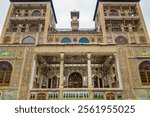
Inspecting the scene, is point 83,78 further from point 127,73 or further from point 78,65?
point 127,73

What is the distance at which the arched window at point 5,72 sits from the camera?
54.9ft

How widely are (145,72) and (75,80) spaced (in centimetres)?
791

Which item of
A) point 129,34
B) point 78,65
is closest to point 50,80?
point 78,65

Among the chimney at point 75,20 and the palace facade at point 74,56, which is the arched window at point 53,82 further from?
the chimney at point 75,20

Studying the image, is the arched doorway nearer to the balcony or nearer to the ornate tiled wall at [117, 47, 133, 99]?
the balcony

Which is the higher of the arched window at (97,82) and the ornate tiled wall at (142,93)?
the arched window at (97,82)

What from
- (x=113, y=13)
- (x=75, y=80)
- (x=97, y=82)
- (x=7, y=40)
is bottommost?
(x=97, y=82)

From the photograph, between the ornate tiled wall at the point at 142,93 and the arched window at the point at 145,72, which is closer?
the ornate tiled wall at the point at 142,93

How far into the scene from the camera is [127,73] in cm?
1694

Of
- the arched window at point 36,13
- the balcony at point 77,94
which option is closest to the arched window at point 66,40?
the arched window at point 36,13

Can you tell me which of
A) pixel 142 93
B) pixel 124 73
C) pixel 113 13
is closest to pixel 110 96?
pixel 124 73

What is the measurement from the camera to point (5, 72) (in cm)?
1717

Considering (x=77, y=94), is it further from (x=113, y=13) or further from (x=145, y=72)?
(x=113, y=13)

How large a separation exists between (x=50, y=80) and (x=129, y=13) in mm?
16899
